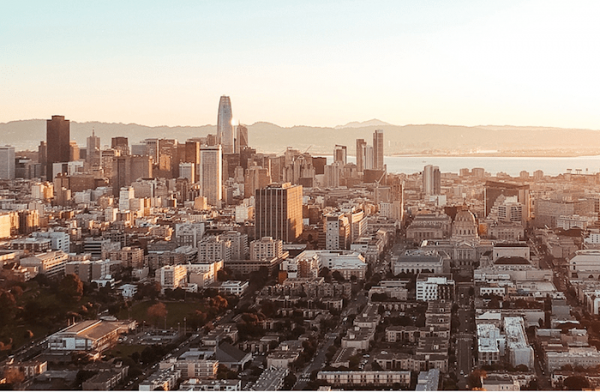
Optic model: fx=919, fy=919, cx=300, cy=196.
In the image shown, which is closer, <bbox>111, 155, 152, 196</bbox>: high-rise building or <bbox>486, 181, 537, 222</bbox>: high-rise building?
<bbox>486, 181, 537, 222</bbox>: high-rise building

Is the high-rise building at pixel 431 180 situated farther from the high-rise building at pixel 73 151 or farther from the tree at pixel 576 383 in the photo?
the tree at pixel 576 383

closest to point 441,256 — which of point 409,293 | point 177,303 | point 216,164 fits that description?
point 409,293

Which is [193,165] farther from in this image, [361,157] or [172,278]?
[172,278]

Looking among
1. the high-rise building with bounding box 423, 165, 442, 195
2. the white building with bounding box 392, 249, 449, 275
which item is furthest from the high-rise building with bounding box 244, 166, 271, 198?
the white building with bounding box 392, 249, 449, 275

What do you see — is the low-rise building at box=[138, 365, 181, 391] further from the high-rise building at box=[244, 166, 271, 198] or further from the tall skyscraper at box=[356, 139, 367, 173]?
the tall skyscraper at box=[356, 139, 367, 173]

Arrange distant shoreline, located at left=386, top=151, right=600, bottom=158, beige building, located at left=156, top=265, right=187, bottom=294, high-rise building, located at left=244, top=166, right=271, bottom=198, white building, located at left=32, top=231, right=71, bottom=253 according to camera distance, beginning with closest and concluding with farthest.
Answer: beige building, located at left=156, top=265, right=187, bottom=294
white building, located at left=32, top=231, right=71, bottom=253
distant shoreline, located at left=386, top=151, right=600, bottom=158
high-rise building, located at left=244, top=166, right=271, bottom=198

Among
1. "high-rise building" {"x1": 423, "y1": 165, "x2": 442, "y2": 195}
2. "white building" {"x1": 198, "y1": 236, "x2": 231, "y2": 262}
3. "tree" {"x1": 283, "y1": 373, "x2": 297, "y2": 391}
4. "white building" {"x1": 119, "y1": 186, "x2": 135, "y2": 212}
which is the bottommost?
"tree" {"x1": 283, "y1": 373, "x2": 297, "y2": 391}

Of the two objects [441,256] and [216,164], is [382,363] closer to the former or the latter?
[441,256]

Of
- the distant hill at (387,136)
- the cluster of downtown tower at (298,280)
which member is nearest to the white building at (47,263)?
the cluster of downtown tower at (298,280)
